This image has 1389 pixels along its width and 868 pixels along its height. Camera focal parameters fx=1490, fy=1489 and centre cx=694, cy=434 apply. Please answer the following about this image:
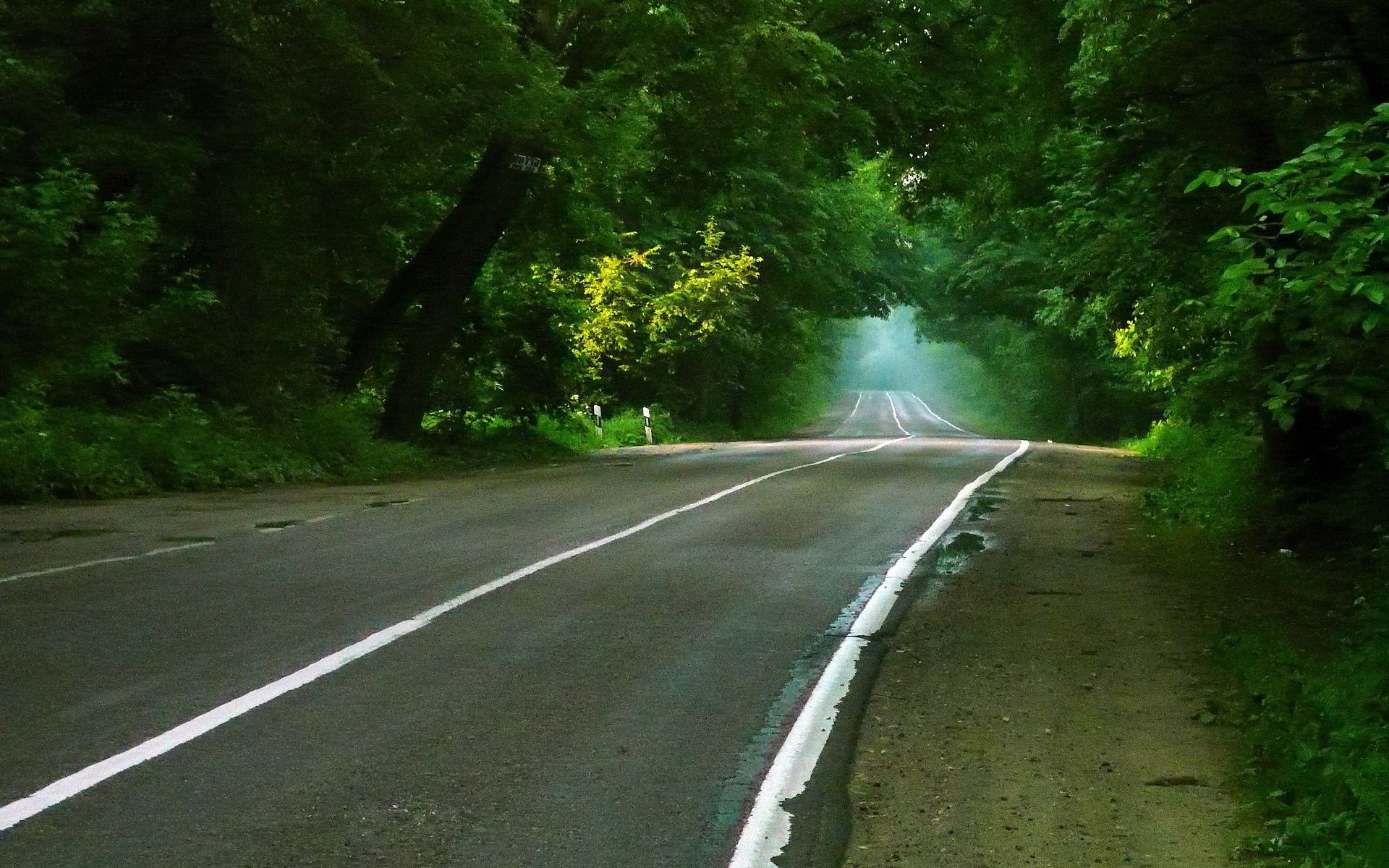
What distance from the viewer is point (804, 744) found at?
6484 mm

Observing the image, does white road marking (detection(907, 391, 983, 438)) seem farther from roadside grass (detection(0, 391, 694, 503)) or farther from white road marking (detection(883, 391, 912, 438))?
roadside grass (detection(0, 391, 694, 503))

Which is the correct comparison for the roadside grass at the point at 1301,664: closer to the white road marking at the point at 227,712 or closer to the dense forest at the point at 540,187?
the dense forest at the point at 540,187

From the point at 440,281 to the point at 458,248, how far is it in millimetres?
623

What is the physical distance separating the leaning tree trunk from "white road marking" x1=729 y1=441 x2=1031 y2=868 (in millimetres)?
14230

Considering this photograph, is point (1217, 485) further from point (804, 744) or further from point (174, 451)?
point (174, 451)

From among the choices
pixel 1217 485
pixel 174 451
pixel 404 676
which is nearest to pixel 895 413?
pixel 1217 485

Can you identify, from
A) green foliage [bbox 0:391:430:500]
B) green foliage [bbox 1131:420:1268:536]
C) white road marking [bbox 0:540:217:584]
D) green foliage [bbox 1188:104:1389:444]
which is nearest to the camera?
green foliage [bbox 1188:104:1389:444]

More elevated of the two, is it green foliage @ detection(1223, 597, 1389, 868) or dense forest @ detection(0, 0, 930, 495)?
dense forest @ detection(0, 0, 930, 495)

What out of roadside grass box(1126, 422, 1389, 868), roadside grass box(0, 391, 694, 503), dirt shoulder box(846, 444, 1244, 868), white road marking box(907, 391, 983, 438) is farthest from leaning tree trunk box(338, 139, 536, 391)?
white road marking box(907, 391, 983, 438)

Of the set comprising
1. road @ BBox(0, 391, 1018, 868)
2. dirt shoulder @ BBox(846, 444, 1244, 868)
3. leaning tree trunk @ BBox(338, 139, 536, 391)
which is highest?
leaning tree trunk @ BBox(338, 139, 536, 391)

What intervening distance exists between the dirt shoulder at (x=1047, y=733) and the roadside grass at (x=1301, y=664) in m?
0.18

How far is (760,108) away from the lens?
2380cm

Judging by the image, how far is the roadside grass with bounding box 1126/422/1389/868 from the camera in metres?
5.34

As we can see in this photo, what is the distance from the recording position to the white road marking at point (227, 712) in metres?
5.38
